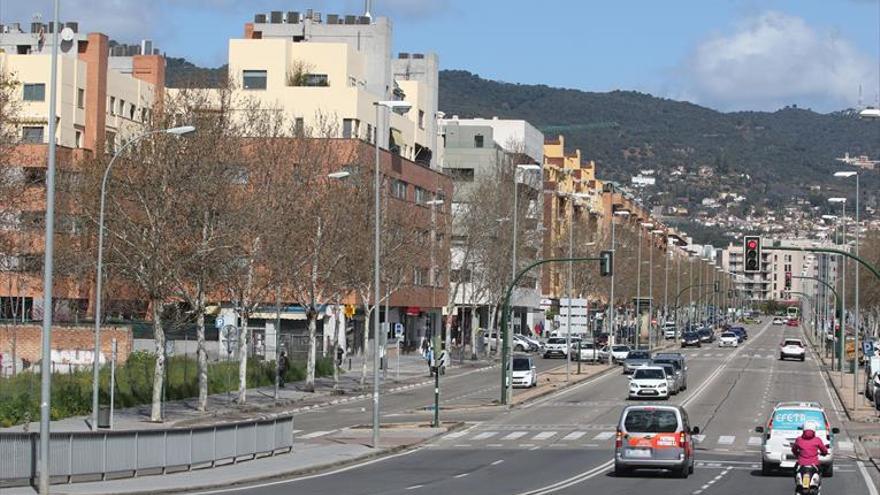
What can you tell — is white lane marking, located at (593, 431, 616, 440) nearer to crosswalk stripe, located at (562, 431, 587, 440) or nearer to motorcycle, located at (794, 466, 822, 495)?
crosswalk stripe, located at (562, 431, 587, 440)

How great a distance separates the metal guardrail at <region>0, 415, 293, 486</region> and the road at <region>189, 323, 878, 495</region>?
112 inches

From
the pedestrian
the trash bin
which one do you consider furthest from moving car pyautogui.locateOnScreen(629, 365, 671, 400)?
the trash bin

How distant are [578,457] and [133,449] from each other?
1409cm

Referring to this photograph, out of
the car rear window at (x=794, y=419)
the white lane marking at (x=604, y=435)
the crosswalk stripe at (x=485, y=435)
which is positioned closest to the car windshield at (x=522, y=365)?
the white lane marking at (x=604, y=435)

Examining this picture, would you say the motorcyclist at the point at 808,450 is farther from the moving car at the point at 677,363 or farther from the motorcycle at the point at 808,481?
the moving car at the point at 677,363

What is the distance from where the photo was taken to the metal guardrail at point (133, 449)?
100 feet

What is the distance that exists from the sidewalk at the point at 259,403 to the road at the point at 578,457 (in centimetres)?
739

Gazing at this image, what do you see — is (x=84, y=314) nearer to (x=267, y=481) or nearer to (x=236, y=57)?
(x=236, y=57)

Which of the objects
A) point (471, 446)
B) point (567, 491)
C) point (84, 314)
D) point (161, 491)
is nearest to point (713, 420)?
point (471, 446)

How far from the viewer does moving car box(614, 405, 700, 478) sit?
35.8m

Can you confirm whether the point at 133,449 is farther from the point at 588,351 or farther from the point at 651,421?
the point at 588,351

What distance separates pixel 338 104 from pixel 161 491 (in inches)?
2701

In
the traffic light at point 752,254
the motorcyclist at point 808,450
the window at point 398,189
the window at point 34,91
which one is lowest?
the motorcyclist at point 808,450

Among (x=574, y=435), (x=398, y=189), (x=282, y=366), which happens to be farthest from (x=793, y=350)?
(x=574, y=435)
